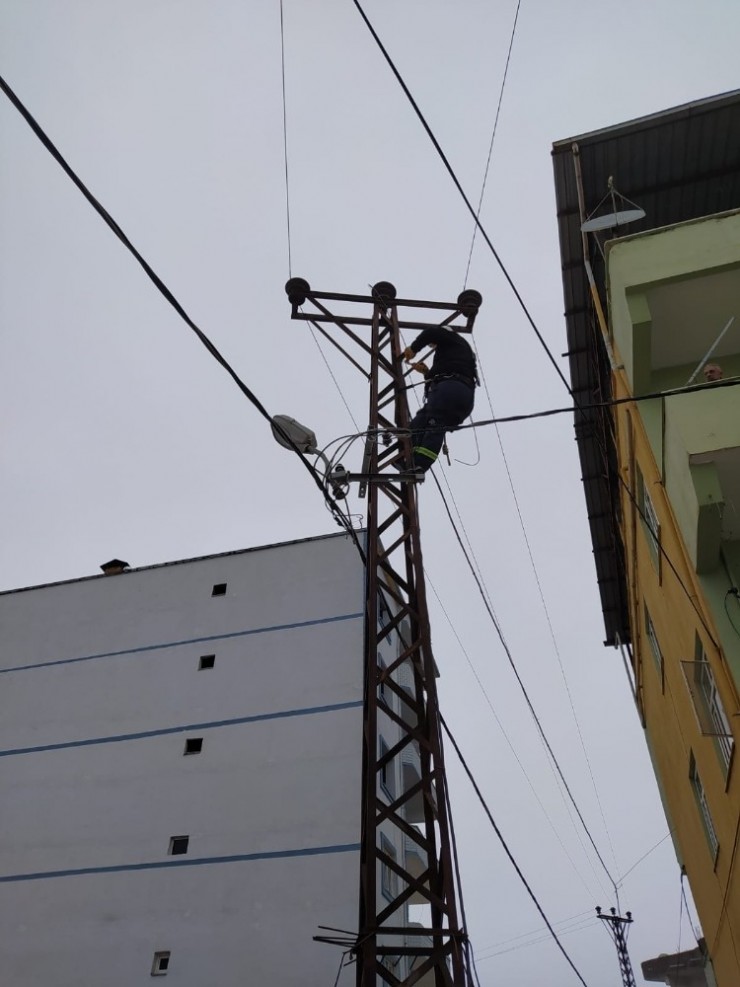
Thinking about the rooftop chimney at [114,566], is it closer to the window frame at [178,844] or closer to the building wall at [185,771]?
the building wall at [185,771]

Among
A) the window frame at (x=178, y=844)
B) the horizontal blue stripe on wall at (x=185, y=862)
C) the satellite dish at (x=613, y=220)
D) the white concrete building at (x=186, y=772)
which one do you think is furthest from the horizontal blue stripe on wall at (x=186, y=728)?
the satellite dish at (x=613, y=220)

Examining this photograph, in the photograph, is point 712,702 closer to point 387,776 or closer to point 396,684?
point 396,684

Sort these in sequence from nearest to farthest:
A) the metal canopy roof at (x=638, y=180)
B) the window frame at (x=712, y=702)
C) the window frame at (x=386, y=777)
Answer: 1. the window frame at (x=712, y=702)
2. the metal canopy roof at (x=638, y=180)
3. the window frame at (x=386, y=777)

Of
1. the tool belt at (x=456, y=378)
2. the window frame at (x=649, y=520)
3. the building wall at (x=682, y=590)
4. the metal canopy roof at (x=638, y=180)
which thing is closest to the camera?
the building wall at (x=682, y=590)

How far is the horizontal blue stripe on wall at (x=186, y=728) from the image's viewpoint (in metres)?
18.5

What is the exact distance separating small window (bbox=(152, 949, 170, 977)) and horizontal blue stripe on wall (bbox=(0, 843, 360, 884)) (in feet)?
5.60

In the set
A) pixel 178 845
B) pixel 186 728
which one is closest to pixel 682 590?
pixel 178 845

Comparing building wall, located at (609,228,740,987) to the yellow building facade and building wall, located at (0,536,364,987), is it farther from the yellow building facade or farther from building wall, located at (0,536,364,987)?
building wall, located at (0,536,364,987)

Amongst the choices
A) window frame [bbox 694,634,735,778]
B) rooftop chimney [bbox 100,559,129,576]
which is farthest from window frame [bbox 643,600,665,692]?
rooftop chimney [bbox 100,559,129,576]

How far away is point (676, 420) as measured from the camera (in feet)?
26.7

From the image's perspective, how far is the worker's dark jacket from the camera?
9.12m

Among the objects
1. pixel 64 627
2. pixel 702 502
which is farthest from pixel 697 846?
pixel 64 627

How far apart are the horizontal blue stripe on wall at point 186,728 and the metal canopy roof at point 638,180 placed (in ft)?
27.7

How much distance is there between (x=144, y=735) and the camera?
1945 centimetres
